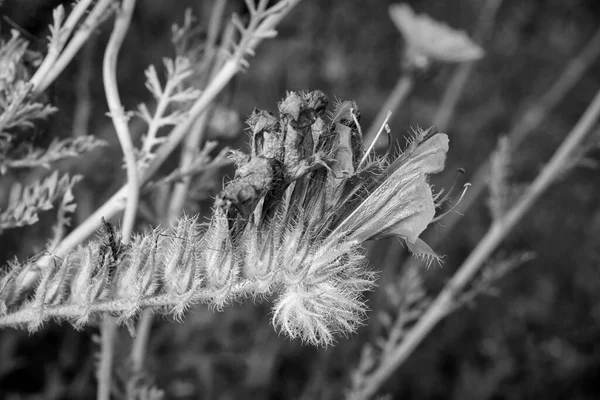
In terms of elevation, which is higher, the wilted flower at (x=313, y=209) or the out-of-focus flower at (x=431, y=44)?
the wilted flower at (x=313, y=209)

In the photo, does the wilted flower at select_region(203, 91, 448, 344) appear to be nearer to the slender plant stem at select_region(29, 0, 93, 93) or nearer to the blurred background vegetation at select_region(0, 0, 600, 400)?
the slender plant stem at select_region(29, 0, 93, 93)

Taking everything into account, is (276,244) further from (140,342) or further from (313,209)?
(140,342)

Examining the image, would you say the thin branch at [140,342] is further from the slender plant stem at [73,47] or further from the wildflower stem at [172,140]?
the slender plant stem at [73,47]

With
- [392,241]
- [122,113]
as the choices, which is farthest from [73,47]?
[392,241]

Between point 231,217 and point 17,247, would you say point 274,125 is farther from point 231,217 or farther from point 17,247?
point 17,247

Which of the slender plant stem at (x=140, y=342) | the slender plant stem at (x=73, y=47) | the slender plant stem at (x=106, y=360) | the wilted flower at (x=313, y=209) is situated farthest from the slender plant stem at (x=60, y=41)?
the slender plant stem at (x=140, y=342)

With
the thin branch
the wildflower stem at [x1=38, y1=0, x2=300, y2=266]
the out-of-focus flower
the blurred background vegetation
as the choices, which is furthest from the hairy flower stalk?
the out-of-focus flower

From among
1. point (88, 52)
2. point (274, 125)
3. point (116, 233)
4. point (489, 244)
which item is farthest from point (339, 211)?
point (88, 52)
